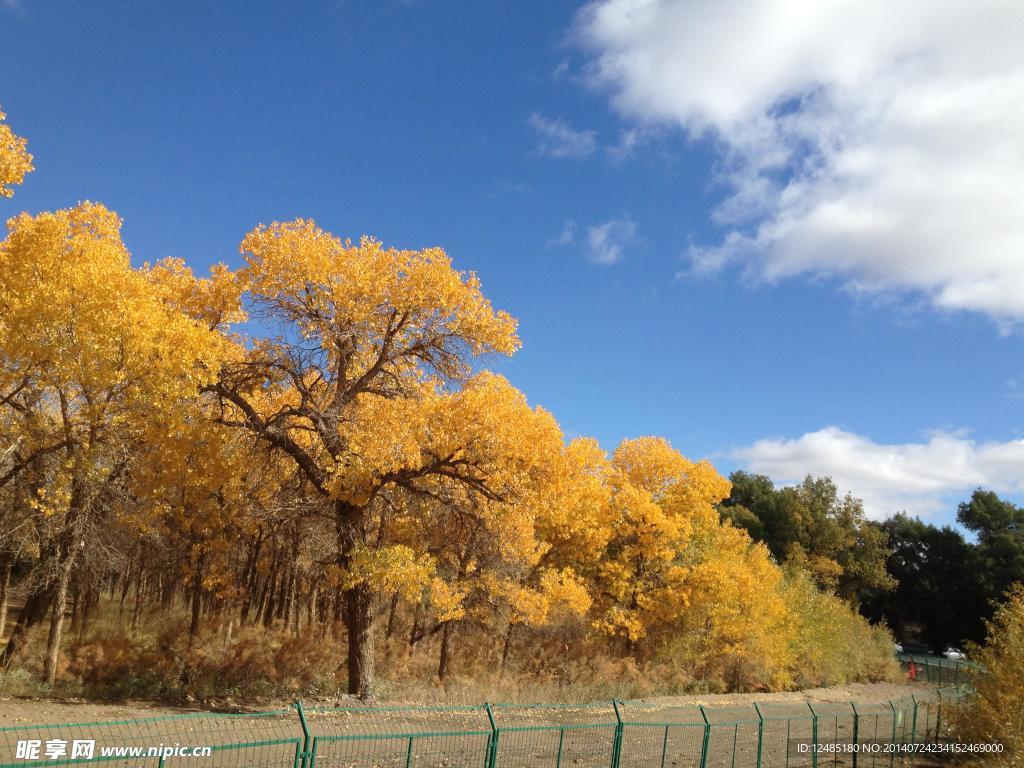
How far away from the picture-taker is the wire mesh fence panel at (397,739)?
1015 centimetres

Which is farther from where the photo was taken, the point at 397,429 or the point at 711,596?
the point at 711,596

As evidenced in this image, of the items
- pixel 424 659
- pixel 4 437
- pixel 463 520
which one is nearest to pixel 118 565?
pixel 4 437

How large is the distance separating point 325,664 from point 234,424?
9638 mm

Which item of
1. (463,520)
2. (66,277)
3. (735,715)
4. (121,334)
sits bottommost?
(735,715)

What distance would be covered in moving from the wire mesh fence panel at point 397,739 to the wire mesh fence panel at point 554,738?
1.69 feet

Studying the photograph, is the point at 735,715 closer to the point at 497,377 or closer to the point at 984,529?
the point at 497,377

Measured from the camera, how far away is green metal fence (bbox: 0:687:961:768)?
8.77 m

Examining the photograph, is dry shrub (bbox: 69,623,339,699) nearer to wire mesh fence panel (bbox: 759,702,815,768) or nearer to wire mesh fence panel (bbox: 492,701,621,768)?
wire mesh fence panel (bbox: 492,701,621,768)

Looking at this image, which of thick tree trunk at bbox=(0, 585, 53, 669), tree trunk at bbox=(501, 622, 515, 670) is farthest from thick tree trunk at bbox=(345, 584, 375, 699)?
tree trunk at bbox=(501, 622, 515, 670)

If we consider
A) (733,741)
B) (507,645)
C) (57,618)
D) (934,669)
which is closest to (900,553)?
(934,669)

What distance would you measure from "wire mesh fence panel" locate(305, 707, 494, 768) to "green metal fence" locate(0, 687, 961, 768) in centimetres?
3

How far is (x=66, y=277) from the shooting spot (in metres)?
13.9

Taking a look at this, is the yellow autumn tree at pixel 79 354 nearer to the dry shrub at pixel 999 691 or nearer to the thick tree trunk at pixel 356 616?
the thick tree trunk at pixel 356 616

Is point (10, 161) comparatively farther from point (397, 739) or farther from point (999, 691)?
point (999, 691)
